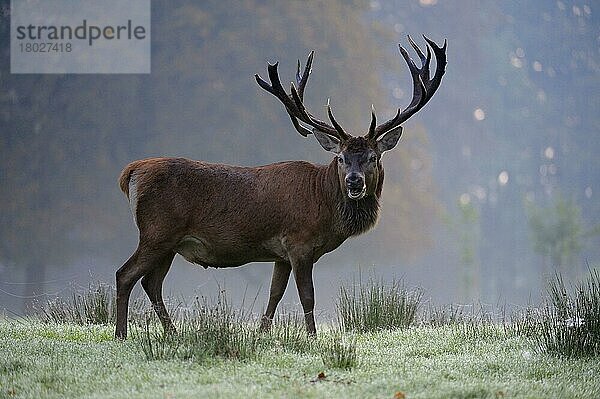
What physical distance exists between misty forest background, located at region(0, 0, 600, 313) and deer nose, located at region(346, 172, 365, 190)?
20.7 feet

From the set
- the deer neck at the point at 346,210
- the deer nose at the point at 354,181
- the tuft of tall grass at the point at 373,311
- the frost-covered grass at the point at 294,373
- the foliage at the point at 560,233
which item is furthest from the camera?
the foliage at the point at 560,233

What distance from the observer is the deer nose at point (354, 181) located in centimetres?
674

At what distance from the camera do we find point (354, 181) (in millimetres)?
6742

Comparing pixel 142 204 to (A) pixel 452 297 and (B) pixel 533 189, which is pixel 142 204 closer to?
(A) pixel 452 297

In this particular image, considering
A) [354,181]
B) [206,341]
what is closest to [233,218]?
[354,181]

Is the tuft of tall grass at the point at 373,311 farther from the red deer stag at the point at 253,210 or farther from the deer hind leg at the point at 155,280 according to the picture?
the deer hind leg at the point at 155,280

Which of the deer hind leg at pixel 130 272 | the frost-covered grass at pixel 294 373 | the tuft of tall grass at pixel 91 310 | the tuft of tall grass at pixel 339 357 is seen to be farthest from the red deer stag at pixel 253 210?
the tuft of tall grass at pixel 91 310

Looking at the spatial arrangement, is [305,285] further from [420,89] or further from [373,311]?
[420,89]

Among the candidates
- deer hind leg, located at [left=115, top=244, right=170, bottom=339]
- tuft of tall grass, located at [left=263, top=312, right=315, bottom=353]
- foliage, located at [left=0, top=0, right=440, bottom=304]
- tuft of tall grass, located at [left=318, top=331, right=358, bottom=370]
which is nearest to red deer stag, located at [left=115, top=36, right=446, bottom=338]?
deer hind leg, located at [left=115, top=244, right=170, bottom=339]

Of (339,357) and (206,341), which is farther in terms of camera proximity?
(206,341)

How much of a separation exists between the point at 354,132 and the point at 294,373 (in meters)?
14.1

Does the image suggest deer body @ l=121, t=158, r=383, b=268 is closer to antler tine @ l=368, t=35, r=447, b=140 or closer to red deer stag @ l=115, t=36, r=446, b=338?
red deer stag @ l=115, t=36, r=446, b=338

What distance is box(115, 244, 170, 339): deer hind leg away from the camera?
684cm

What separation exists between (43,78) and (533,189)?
14530mm
